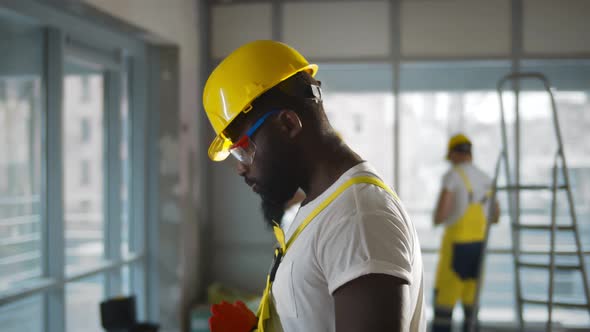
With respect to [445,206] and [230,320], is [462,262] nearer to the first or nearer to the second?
[445,206]

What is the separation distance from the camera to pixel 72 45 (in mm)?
3137

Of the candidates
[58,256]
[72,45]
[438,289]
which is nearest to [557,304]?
[438,289]

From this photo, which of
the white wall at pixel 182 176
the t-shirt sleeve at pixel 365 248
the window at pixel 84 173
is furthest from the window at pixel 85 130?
the t-shirt sleeve at pixel 365 248

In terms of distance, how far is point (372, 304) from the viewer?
84 centimetres

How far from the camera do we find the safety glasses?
1096 mm

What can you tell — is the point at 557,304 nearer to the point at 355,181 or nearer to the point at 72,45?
the point at 355,181

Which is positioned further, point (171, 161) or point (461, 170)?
point (171, 161)

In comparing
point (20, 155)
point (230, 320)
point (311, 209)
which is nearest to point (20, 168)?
point (20, 155)

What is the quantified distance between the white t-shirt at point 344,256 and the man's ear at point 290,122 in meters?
0.13

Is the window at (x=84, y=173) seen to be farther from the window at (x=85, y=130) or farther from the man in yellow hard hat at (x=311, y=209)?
the man in yellow hard hat at (x=311, y=209)

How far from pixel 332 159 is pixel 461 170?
302cm

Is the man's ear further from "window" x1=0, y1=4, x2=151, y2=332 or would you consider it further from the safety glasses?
"window" x1=0, y1=4, x2=151, y2=332

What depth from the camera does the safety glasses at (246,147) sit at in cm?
110

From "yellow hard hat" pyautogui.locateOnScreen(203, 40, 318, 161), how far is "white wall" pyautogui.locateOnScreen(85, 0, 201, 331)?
9.01 ft
